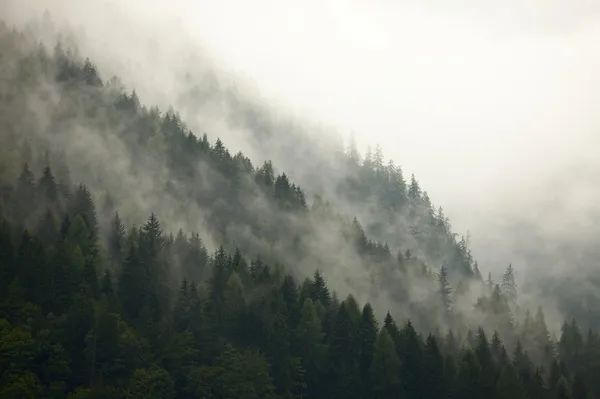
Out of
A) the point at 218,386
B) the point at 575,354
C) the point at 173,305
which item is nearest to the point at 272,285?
the point at 173,305

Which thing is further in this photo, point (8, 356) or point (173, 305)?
point (173, 305)

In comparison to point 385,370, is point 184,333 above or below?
below

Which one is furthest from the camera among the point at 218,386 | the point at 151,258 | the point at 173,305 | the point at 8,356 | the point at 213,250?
the point at 213,250

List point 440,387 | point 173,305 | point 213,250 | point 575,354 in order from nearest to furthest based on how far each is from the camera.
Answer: point 440,387, point 173,305, point 575,354, point 213,250

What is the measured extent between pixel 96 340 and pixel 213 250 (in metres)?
68.4

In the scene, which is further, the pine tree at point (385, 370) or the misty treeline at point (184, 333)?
the pine tree at point (385, 370)

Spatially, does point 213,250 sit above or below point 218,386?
above

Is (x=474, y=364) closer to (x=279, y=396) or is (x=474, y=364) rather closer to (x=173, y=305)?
(x=279, y=396)

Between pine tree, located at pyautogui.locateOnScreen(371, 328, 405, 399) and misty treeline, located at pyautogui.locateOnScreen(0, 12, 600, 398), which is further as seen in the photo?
pine tree, located at pyautogui.locateOnScreen(371, 328, 405, 399)

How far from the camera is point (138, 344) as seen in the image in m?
127

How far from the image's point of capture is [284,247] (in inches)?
7825

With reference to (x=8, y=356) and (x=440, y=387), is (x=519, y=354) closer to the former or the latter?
(x=440, y=387)

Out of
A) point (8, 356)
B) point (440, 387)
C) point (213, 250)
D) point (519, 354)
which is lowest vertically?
point (8, 356)

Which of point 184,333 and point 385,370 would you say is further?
point 385,370
